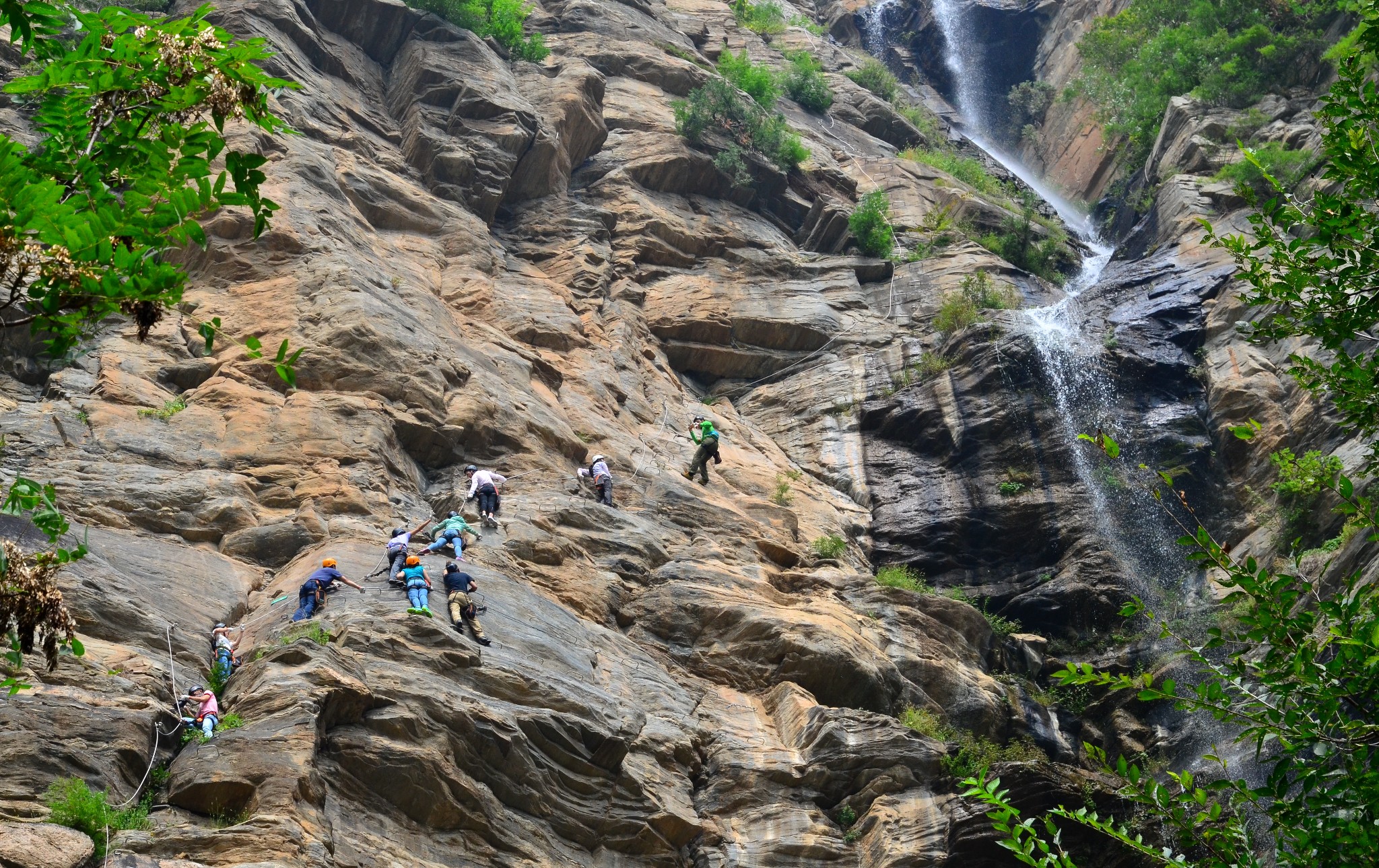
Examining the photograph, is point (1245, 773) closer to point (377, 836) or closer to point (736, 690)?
point (736, 690)

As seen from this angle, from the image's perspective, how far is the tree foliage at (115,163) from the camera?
16.3 feet

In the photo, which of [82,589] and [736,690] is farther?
[736,690]

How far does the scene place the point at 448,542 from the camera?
679 inches

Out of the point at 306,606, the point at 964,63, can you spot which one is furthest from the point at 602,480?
the point at 964,63

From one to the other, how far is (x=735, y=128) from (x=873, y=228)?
6.15 meters

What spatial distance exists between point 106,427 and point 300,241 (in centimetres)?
692

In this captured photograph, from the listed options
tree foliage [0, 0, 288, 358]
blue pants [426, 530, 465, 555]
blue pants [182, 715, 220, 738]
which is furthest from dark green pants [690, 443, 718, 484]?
tree foliage [0, 0, 288, 358]

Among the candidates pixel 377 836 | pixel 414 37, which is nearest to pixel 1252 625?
pixel 377 836

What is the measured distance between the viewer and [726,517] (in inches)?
895

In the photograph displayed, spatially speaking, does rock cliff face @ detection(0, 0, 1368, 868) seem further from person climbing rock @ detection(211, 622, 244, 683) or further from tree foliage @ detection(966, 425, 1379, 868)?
tree foliage @ detection(966, 425, 1379, 868)

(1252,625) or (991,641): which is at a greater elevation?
(1252,625)

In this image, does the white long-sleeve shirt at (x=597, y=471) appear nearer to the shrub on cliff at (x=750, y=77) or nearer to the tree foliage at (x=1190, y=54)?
the shrub on cliff at (x=750, y=77)

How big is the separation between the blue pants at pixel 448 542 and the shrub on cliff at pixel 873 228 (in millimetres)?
22435

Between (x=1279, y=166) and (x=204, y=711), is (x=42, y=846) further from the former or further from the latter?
(x=1279, y=166)
